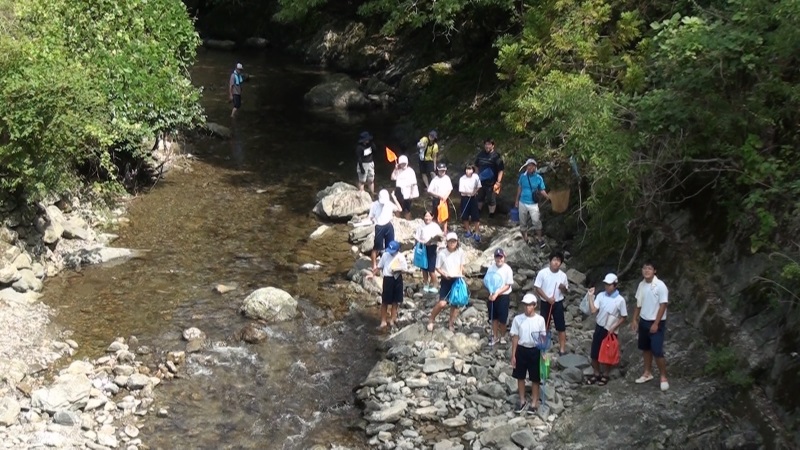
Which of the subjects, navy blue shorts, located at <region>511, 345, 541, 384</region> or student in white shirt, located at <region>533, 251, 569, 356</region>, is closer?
navy blue shorts, located at <region>511, 345, 541, 384</region>

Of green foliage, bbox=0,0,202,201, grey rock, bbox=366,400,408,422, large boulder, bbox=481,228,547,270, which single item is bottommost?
grey rock, bbox=366,400,408,422

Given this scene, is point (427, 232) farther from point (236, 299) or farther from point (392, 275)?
point (236, 299)

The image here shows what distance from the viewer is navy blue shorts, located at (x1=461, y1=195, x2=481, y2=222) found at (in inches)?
723

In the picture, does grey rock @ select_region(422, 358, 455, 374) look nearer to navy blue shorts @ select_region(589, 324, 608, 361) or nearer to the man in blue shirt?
navy blue shorts @ select_region(589, 324, 608, 361)

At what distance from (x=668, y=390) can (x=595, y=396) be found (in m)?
1.07

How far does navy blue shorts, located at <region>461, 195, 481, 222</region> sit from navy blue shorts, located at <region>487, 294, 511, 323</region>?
15.1 feet

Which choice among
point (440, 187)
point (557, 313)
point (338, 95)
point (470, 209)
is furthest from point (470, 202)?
point (338, 95)

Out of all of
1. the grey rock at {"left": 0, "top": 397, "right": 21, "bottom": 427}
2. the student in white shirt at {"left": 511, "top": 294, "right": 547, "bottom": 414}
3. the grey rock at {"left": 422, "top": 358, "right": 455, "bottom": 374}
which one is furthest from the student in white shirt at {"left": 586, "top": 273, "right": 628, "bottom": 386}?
the grey rock at {"left": 0, "top": 397, "right": 21, "bottom": 427}

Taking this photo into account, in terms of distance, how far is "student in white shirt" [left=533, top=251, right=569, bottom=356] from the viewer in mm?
13438

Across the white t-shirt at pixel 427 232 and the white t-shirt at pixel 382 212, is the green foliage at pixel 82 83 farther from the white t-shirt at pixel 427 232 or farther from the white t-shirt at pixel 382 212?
the white t-shirt at pixel 427 232

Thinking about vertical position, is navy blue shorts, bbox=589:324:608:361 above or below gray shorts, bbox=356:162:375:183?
below

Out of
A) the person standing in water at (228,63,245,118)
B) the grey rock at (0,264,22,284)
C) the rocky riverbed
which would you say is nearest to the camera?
the rocky riverbed

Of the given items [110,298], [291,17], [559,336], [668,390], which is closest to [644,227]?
[559,336]

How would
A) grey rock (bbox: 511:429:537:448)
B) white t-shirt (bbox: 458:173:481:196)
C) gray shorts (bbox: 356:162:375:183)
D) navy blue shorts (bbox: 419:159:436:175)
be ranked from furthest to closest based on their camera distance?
1. navy blue shorts (bbox: 419:159:436:175)
2. gray shorts (bbox: 356:162:375:183)
3. white t-shirt (bbox: 458:173:481:196)
4. grey rock (bbox: 511:429:537:448)
